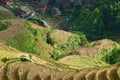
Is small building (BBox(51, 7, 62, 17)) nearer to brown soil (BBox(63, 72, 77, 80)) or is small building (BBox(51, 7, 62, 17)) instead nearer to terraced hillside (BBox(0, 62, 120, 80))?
terraced hillside (BBox(0, 62, 120, 80))

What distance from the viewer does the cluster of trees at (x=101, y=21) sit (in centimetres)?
5912

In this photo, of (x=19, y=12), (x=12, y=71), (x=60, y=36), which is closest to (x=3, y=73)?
(x=12, y=71)

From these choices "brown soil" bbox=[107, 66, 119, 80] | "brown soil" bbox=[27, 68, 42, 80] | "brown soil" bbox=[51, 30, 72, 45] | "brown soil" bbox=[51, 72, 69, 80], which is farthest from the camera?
"brown soil" bbox=[51, 30, 72, 45]

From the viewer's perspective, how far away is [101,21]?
5978 centimetres

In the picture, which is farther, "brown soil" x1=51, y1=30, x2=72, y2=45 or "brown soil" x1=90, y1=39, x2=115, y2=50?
"brown soil" x1=51, y1=30, x2=72, y2=45

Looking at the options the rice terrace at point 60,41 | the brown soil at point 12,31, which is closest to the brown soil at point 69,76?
the rice terrace at point 60,41

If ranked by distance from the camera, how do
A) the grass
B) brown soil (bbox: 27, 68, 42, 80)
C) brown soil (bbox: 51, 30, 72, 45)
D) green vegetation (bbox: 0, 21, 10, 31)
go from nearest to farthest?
brown soil (bbox: 27, 68, 42, 80) < the grass < green vegetation (bbox: 0, 21, 10, 31) < brown soil (bbox: 51, 30, 72, 45)

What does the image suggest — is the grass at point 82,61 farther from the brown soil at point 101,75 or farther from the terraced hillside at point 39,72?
the brown soil at point 101,75

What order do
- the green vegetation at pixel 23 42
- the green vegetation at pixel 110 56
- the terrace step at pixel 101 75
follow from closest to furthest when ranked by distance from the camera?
the terrace step at pixel 101 75 → the green vegetation at pixel 110 56 → the green vegetation at pixel 23 42

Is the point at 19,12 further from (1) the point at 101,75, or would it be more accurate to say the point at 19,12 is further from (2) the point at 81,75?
(1) the point at 101,75

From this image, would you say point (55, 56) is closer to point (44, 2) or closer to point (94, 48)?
point (94, 48)

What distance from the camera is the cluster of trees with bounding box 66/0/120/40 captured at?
194 feet

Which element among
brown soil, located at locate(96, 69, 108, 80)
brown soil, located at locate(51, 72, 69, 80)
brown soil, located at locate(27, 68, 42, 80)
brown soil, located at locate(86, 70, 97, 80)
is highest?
brown soil, located at locate(96, 69, 108, 80)

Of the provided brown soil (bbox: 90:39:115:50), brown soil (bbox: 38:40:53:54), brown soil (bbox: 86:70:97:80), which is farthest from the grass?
brown soil (bbox: 86:70:97:80)
